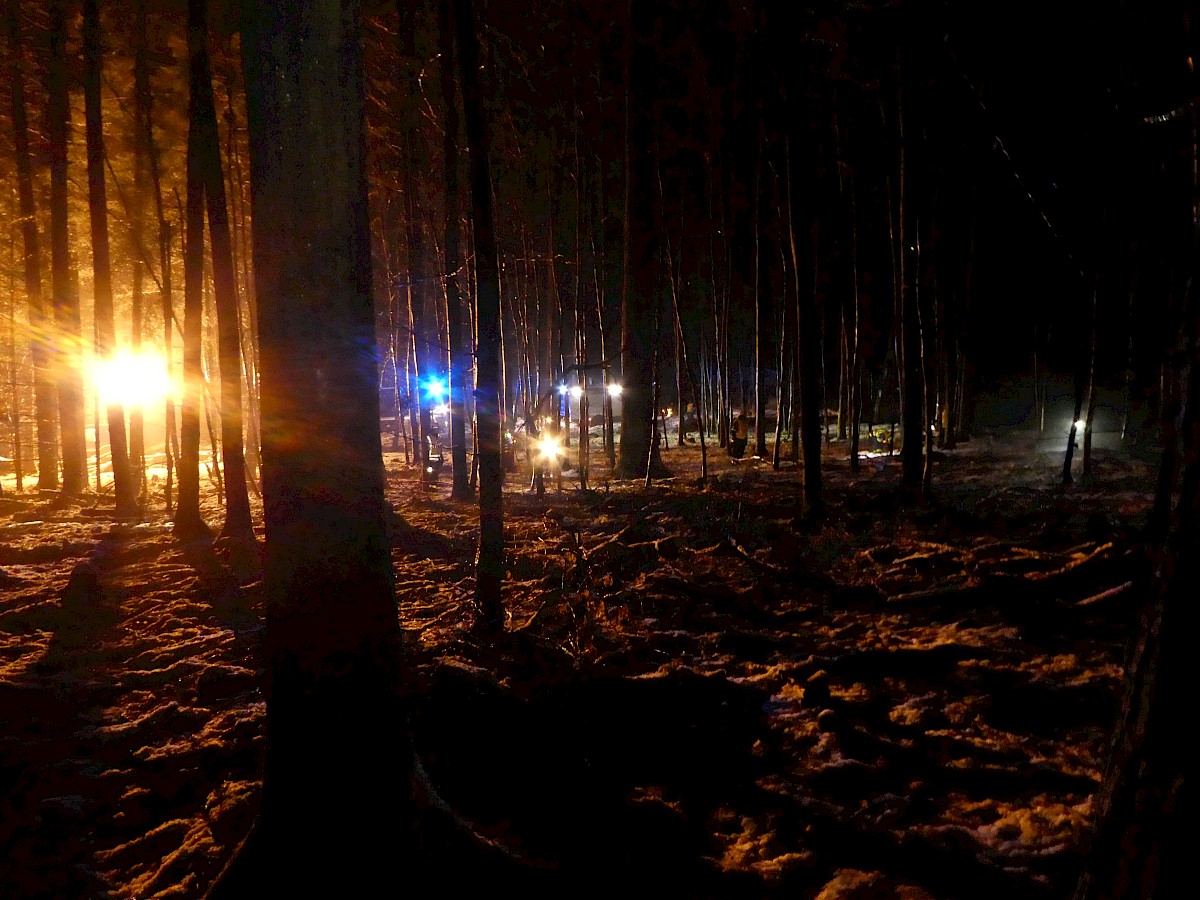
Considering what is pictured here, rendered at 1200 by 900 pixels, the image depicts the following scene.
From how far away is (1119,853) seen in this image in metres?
1.64

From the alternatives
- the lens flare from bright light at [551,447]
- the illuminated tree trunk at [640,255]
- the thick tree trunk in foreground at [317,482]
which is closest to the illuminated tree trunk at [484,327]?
the thick tree trunk in foreground at [317,482]

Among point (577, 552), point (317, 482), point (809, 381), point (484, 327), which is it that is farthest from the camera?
point (809, 381)

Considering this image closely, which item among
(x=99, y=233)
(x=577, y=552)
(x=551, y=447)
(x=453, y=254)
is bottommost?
(x=577, y=552)

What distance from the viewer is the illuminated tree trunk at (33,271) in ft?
44.1

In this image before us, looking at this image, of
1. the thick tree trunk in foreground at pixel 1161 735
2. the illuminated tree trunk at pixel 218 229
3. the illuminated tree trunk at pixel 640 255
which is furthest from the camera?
the illuminated tree trunk at pixel 640 255

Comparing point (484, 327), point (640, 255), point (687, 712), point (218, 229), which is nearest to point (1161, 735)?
point (687, 712)

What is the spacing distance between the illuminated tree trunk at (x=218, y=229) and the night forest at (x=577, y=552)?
2.5 inches

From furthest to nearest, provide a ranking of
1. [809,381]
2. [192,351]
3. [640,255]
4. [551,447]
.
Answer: [551,447]
[640,255]
[192,351]
[809,381]

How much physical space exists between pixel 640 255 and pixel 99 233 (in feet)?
36.7

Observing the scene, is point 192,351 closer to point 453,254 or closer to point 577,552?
point 453,254

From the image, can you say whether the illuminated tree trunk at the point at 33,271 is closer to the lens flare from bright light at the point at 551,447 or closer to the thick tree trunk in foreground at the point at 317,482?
the lens flare from bright light at the point at 551,447

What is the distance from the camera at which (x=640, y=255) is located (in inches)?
598

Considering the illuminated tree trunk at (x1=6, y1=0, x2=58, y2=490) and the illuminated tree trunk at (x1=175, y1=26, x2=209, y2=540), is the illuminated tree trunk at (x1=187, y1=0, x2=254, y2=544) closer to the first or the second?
the illuminated tree trunk at (x1=175, y1=26, x2=209, y2=540)

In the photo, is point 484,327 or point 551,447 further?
point 551,447
